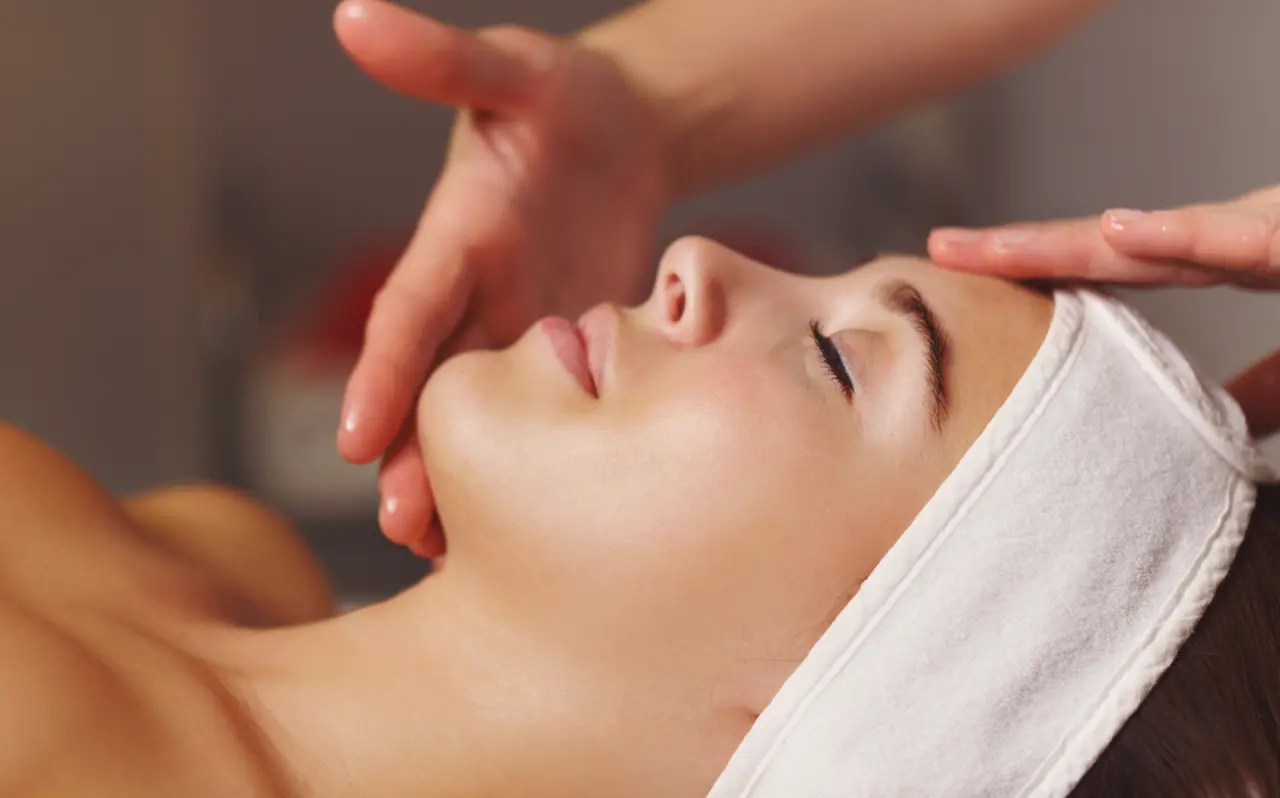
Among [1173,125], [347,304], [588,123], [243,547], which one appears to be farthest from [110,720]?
[1173,125]

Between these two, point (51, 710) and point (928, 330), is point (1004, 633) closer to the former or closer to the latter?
point (928, 330)

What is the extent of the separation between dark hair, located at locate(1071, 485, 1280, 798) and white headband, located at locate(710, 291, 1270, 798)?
0.06 feet

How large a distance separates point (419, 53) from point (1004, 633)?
670 mm

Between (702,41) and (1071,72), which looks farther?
(1071,72)

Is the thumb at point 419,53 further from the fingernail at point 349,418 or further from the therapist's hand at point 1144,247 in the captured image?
the therapist's hand at point 1144,247

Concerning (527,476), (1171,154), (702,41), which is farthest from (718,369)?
(1171,154)

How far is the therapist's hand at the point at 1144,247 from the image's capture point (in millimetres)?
823

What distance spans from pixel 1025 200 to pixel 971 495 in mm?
1835

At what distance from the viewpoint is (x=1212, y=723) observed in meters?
0.79

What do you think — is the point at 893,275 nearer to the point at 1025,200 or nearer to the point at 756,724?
the point at 756,724

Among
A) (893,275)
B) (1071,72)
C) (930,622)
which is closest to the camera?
(930,622)

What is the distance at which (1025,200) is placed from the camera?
2.46 metres

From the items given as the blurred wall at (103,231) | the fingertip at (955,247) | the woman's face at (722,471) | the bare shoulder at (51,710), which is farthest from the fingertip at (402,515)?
the blurred wall at (103,231)

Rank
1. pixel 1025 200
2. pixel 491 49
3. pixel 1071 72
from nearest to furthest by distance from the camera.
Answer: pixel 491 49 < pixel 1071 72 < pixel 1025 200
